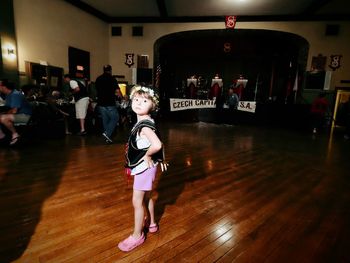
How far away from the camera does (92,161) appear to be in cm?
328

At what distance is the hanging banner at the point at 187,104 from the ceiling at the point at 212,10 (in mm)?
3265

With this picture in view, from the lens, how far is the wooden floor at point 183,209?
1.47 m

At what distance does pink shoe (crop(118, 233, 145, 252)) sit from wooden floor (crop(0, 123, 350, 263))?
0.03 m

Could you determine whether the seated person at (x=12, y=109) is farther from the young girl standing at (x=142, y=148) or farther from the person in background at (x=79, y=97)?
the young girl standing at (x=142, y=148)

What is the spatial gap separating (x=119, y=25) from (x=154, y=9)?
73.2 inches

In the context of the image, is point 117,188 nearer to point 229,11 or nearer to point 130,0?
point 130,0

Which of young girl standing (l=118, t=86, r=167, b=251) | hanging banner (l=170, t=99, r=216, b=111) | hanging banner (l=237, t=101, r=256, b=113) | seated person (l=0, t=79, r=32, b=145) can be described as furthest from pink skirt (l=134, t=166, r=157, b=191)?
hanging banner (l=237, t=101, r=256, b=113)

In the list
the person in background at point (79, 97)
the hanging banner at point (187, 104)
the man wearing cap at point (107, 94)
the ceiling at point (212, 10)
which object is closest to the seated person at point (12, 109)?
the person in background at point (79, 97)

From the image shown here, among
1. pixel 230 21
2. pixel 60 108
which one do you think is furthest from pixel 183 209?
pixel 230 21

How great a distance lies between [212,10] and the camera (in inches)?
319

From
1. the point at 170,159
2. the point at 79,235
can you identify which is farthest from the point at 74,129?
the point at 79,235

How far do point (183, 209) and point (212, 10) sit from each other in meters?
7.99

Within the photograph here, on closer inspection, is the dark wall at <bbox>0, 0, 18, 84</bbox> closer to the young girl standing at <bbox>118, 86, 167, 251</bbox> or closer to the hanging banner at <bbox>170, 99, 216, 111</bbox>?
the hanging banner at <bbox>170, 99, 216, 111</bbox>

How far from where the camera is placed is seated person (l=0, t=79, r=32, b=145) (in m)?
3.78
